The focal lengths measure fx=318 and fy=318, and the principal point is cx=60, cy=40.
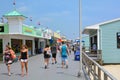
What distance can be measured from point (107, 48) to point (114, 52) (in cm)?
87

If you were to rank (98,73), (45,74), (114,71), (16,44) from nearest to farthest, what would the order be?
(98,73), (45,74), (114,71), (16,44)

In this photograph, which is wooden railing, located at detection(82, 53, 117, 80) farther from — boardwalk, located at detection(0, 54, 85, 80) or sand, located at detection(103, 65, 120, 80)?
sand, located at detection(103, 65, 120, 80)

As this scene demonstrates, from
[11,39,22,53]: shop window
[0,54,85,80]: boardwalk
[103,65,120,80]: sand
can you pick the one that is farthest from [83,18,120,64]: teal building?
[0,54,85,80]: boardwalk

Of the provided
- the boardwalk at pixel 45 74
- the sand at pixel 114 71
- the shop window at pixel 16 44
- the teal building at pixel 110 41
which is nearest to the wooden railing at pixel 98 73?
the boardwalk at pixel 45 74

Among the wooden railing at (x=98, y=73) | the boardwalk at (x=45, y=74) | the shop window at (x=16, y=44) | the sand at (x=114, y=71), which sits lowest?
the sand at (x=114, y=71)

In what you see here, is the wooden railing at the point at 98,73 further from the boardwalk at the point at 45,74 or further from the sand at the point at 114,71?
the sand at the point at 114,71

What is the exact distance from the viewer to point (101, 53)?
113ft

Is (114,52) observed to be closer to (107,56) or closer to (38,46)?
(107,56)

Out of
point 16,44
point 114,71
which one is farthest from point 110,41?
point 16,44

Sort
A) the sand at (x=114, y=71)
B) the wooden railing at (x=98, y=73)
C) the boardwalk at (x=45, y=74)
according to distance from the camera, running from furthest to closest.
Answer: the sand at (x=114, y=71)
the boardwalk at (x=45, y=74)
the wooden railing at (x=98, y=73)

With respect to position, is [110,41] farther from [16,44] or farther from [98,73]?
[98,73]

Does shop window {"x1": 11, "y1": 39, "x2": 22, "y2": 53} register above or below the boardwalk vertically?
above

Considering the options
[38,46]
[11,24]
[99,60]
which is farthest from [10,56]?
[38,46]

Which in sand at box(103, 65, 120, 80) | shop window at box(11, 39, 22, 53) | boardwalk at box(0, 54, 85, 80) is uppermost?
shop window at box(11, 39, 22, 53)
